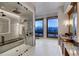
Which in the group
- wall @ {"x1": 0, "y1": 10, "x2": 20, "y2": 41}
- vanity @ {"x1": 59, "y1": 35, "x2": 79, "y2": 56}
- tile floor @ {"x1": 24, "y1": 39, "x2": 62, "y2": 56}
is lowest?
tile floor @ {"x1": 24, "y1": 39, "x2": 62, "y2": 56}

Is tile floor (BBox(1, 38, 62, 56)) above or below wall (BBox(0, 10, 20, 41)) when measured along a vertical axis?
below

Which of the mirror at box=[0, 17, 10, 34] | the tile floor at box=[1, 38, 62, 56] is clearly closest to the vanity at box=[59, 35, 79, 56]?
the tile floor at box=[1, 38, 62, 56]

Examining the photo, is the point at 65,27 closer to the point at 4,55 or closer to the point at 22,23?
the point at 22,23

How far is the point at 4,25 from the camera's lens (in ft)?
7.41

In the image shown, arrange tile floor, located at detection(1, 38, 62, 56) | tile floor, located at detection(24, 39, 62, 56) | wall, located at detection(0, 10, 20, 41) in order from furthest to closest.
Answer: tile floor, located at detection(24, 39, 62, 56) < tile floor, located at detection(1, 38, 62, 56) < wall, located at detection(0, 10, 20, 41)

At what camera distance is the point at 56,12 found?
6.08 metres

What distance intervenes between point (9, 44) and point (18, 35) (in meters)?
0.44

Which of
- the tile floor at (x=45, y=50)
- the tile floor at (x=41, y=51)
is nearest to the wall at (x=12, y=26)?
the tile floor at (x=41, y=51)

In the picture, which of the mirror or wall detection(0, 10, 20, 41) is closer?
the mirror

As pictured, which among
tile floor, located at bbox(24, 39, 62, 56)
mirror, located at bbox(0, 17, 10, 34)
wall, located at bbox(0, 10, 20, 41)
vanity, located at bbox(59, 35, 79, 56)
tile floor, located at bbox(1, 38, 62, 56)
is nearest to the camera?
vanity, located at bbox(59, 35, 79, 56)

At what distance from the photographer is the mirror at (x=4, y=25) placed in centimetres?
218

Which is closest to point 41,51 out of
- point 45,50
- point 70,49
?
point 45,50

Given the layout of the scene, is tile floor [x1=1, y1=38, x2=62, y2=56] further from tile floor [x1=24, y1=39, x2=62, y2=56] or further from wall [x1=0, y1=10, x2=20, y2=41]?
wall [x1=0, y1=10, x2=20, y2=41]

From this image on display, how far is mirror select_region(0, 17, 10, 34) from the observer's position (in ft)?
7.15
